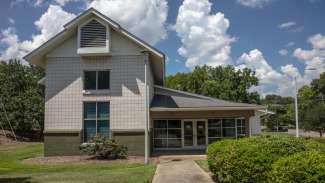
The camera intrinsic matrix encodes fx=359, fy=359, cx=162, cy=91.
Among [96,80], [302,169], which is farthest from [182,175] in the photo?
[96,80]

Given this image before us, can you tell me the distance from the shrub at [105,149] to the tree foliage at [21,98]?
69.1ft

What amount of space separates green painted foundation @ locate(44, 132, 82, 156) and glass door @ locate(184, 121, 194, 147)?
782cm

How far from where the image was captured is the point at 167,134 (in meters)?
25.7

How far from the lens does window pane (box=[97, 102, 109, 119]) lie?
22.2 metres

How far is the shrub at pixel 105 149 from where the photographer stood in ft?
65.5

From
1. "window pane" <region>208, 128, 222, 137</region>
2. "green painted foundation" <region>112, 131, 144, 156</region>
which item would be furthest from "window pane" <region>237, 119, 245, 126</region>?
"green painted foundation" <region>112, 131, 144, 156</region>

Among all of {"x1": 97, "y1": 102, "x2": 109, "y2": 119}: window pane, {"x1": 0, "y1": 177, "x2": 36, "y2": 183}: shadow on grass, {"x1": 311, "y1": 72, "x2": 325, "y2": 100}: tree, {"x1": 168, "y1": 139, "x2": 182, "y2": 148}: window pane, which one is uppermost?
{"x1": 311, "y1": 72, "x2": 325, "y2": 100}: tree

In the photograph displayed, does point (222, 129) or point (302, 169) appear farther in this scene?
point (222, 129)

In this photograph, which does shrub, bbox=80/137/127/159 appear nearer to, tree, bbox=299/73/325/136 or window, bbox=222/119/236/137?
window, bbox=222/119/236/137

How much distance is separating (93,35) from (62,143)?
6.86 meters

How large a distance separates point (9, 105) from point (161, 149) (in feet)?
72.5

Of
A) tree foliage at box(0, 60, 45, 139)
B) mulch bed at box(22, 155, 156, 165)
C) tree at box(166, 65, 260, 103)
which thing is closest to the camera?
mulch bed at box(22, 155, 156, 165)

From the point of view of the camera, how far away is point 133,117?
864 inches

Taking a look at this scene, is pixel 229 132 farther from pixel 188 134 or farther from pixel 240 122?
pixel 188 134
